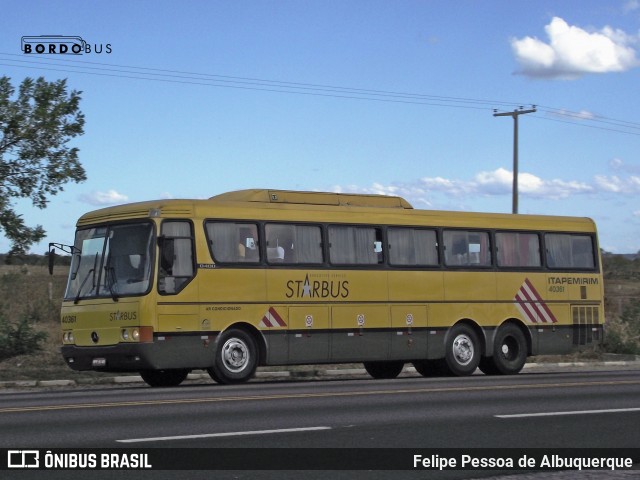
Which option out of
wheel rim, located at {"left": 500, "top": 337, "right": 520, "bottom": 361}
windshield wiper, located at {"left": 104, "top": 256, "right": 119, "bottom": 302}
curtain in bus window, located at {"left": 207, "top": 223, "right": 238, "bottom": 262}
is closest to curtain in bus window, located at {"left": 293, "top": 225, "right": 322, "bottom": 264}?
curtain in bus window, located at {"left": 207, "top": 223, "right": 238, "bottom": 262}

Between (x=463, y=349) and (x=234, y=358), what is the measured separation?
574 centimetres

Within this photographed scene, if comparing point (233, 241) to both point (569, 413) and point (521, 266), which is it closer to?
point (521, 266)

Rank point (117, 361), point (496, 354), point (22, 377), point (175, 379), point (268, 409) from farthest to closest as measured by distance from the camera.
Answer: point (496, 354), point (22, 377), point (175, 379), point (117, 361), point (268, 409)

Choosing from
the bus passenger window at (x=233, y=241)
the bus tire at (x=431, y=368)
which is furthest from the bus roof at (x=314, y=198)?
the bus tire at (x=431, y=368)

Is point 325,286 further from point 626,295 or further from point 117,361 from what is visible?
point 626,295

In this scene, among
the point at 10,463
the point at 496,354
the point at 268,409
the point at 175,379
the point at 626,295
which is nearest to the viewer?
the point at 10,463

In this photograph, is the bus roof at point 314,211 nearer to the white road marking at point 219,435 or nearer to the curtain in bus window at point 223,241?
the curtain in bus window at point 223,241

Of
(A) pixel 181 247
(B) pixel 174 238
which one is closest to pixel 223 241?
(A) pixel 181 247

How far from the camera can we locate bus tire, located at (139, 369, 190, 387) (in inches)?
888

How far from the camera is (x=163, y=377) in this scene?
22.6 metres

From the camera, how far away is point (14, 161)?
83.8ft

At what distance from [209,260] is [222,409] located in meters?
7.45

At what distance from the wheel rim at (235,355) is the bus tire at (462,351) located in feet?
16.3

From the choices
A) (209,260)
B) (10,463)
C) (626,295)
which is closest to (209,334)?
(209,260)
